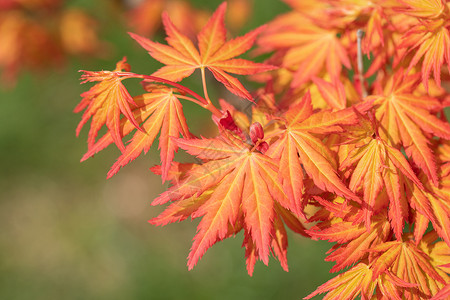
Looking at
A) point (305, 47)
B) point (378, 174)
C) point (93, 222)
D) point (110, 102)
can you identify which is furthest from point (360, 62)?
point (93, 222)

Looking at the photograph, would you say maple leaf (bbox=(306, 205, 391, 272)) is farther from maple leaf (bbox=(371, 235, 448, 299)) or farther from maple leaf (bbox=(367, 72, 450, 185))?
maple leaf (bbox=(367, 72, 450, 185))

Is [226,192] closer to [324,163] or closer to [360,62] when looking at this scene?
[324,163]

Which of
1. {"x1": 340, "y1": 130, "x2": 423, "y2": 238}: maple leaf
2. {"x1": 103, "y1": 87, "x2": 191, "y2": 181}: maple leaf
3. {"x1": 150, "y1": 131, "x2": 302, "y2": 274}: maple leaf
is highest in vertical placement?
{"x1": 103, "y1": 87, "x2": 191, "y2": 181}: maple leaf

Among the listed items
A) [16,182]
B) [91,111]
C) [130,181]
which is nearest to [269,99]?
[91,111]

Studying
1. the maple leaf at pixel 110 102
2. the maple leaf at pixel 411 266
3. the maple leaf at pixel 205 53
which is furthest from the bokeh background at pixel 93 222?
the maple leaf at pixel 411 266

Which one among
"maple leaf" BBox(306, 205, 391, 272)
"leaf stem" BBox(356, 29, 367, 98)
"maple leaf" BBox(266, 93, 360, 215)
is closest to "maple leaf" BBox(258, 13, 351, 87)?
"leaf stem" BBox(356, 29, 367, 98)

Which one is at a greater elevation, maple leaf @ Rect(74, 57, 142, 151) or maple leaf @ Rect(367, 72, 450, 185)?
maple leaf @ Rect(74, 57, 142, 151)
